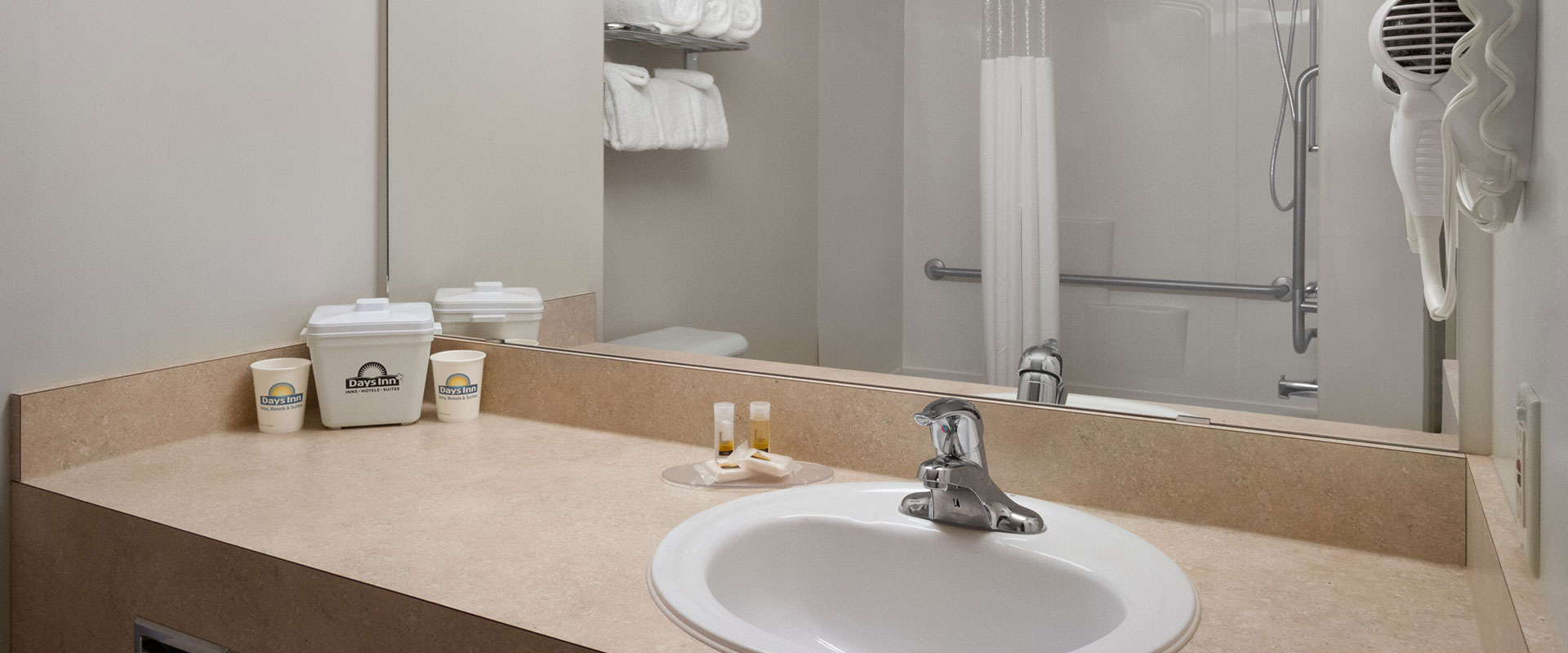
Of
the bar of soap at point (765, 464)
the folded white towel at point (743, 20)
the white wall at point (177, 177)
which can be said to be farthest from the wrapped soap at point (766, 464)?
the white wall at point (177, 177)

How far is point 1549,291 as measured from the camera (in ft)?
→ 2.09

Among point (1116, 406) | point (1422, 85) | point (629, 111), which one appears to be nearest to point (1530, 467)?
point (1422, 85)

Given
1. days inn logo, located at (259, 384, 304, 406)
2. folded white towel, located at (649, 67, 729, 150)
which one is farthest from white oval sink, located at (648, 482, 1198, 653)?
days inn logo, located at (259, 384, 304, 406)

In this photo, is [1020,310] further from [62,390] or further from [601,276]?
[62,390]

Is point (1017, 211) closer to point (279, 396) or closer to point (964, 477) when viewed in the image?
point (964, 477)

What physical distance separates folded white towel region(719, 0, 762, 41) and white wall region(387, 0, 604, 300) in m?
0.39

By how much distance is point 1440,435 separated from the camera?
43.5 inches

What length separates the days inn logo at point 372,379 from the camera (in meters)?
1.60

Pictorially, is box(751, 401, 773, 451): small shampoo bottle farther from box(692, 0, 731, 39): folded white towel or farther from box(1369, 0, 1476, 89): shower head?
box(1369, 0, 1476, 89): shower head

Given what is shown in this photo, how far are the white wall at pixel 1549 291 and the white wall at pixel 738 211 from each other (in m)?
0.83

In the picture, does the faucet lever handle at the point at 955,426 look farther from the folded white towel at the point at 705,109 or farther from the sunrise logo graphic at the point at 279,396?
the sunrise logo graphic at the point at 279,396

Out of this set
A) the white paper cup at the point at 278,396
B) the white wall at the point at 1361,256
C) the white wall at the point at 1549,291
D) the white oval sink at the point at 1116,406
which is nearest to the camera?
the white wall at the point at 1549,291

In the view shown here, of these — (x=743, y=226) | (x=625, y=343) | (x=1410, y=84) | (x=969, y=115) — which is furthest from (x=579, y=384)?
(x=1410, y=84)

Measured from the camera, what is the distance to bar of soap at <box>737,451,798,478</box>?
131 centimetres
